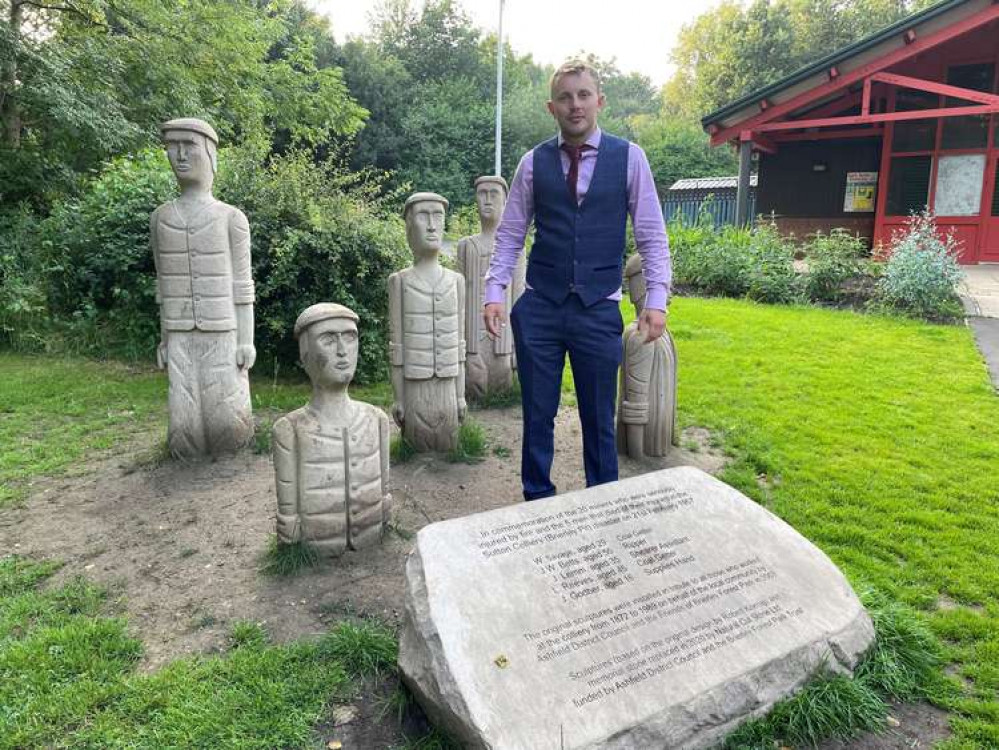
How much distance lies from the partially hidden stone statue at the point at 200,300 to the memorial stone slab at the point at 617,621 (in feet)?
9.14

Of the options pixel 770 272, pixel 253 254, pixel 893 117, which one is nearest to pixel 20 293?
pixel 253 254

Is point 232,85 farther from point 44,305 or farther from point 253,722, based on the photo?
point 253,722

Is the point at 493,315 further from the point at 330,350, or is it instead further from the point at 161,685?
the point at 161,685

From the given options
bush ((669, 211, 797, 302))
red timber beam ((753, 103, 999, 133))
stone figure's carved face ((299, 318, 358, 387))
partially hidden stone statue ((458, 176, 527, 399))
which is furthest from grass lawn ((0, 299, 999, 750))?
red timber beam ((753, 103, 999, 133))

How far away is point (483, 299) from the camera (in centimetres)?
638

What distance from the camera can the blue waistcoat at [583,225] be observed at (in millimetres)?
3164

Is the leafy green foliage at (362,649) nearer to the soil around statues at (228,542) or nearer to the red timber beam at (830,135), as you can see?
the soil around statues at (228,542)

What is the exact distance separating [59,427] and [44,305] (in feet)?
11.8

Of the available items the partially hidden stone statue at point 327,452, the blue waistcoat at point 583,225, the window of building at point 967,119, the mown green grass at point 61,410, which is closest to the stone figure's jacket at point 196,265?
the mown green grass at point 61,410

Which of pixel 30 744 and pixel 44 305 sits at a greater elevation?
pixel 44 305

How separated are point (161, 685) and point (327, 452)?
120 cm

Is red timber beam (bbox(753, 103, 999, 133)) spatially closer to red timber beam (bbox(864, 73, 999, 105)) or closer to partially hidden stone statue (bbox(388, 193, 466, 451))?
red timber beam (bbox(864, 73, 999, 105))

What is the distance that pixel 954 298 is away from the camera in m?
10.3

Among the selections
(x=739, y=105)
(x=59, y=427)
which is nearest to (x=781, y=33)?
(x=739, y=105)
